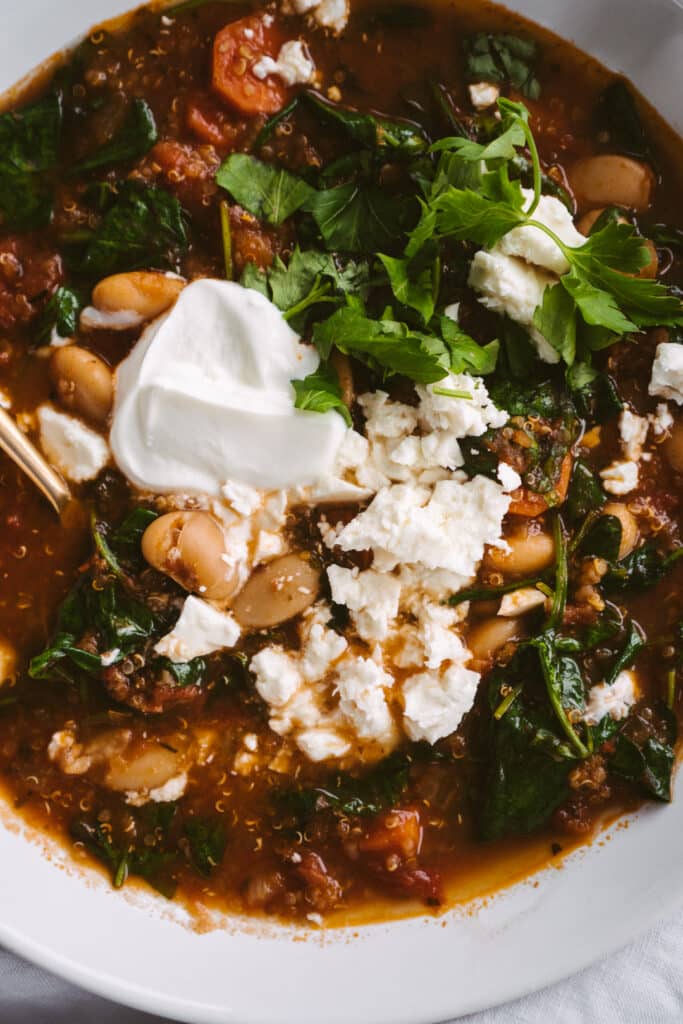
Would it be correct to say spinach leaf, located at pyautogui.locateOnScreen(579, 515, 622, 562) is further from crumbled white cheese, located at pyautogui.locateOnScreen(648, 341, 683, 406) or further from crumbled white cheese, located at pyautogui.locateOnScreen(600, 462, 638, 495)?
crumbled white cheese, located at pyautogui.locateOnScreen(648, 341, 683, 406)

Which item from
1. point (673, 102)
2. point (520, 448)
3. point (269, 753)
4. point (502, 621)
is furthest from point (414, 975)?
point (673, 102)

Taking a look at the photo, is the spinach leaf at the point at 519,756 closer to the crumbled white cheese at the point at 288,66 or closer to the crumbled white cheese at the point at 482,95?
the crumbled white cheese at the point at 482,95

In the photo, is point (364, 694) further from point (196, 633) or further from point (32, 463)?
point (32, 463)

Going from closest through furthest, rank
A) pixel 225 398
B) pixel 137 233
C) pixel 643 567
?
pixel 225 398 < pixel 137 233 < pixel 643 567

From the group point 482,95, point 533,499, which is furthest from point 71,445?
point 482,95

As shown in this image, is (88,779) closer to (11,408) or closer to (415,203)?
(11,408)

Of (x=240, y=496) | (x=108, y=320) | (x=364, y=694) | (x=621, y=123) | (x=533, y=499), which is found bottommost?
(x=364, y=694)
